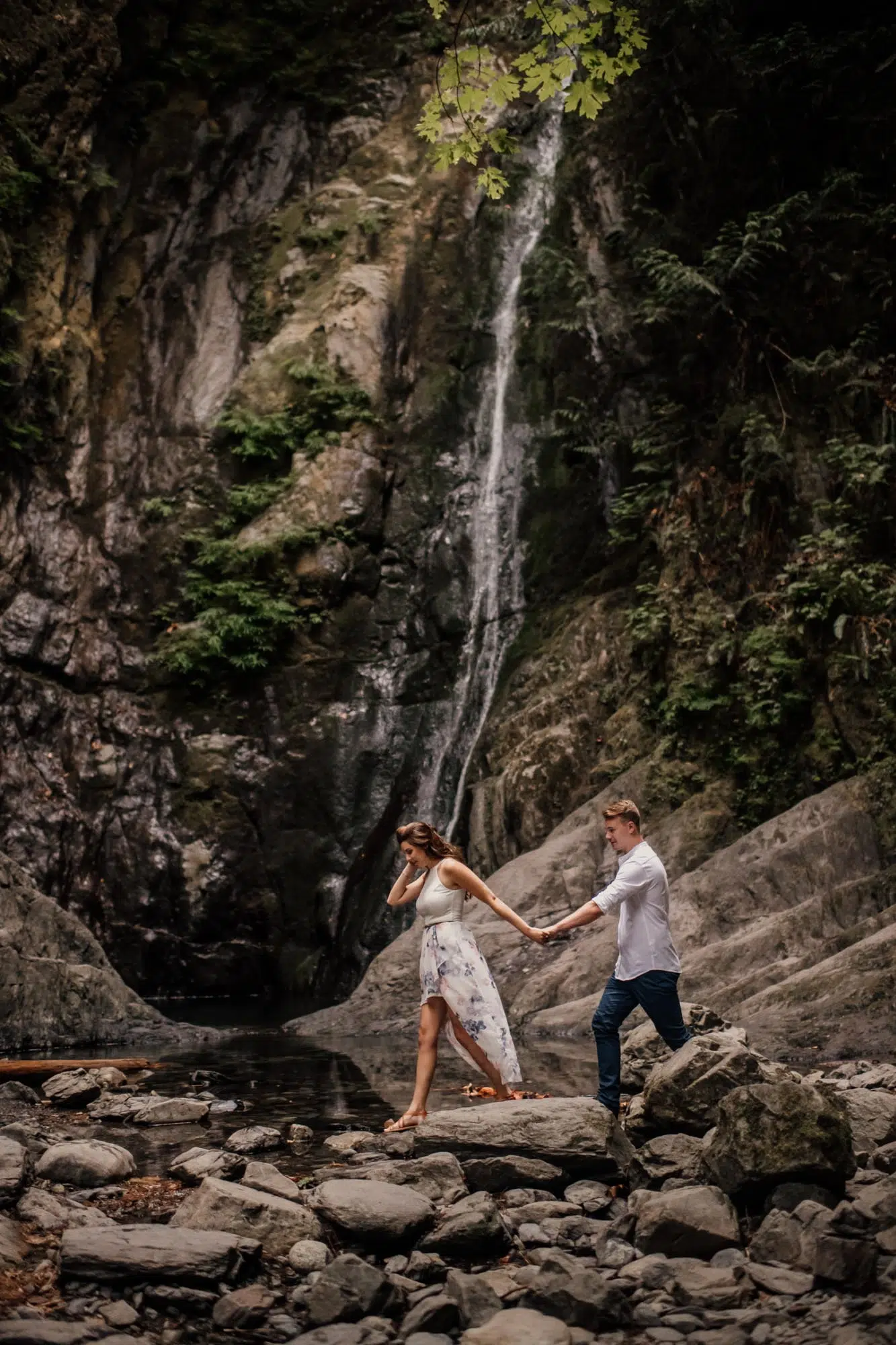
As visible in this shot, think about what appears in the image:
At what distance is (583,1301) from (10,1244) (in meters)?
2.26

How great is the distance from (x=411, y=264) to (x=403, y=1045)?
54.3ft

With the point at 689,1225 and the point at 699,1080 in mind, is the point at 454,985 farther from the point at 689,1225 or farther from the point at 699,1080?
the point at 689,1225

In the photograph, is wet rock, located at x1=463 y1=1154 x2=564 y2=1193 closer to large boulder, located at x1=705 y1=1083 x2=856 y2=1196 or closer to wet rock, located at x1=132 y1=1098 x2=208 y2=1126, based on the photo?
large boulder, located at x1=705 y1=1083 x2=856 y2=1196

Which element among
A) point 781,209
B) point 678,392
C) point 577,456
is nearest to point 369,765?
point 577,456

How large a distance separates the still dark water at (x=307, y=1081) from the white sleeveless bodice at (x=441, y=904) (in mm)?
1092

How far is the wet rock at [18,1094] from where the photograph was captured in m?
7.98

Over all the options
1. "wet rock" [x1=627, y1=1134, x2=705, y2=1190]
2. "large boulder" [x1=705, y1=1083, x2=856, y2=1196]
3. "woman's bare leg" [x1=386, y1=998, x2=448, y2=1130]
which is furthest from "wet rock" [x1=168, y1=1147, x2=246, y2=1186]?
"large boulder" [x1=705, y1=1083, x2=856, y2=1196]

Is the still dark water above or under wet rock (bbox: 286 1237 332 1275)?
under

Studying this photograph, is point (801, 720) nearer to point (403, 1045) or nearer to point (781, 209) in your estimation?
point (403, 1045)

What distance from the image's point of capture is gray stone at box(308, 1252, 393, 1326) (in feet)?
12.7

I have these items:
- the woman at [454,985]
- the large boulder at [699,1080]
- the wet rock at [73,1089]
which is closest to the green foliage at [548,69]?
the woman at [454,985]

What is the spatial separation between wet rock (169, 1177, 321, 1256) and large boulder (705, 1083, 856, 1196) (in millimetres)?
1763

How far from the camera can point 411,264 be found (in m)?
23.0

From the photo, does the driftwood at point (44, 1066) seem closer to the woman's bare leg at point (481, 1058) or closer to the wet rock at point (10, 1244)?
the woman's bare leg at point (481, 1058)
